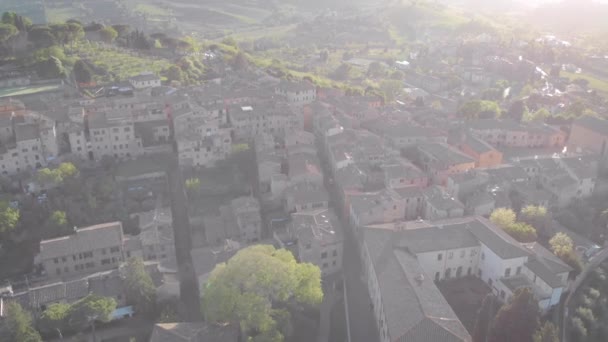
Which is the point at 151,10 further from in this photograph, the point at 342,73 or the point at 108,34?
the point at 342,73

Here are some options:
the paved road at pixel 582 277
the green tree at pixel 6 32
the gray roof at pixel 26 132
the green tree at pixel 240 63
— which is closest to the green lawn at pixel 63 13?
the green tree at pixel 6 32

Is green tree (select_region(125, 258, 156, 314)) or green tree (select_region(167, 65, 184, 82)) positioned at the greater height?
green tree (select_region(167, 65, 184, 82))

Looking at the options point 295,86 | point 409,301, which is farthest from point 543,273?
point 295,86

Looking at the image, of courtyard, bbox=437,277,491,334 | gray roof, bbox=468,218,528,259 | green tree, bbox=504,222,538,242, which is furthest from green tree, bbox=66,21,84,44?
green tree, bbox=504,222,538,242

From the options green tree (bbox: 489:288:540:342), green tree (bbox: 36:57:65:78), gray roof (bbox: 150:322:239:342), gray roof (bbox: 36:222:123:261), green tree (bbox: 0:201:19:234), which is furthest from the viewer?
green tree (bbox: 36:57:65:78)

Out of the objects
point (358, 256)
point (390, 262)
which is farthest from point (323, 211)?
point (390, 262)

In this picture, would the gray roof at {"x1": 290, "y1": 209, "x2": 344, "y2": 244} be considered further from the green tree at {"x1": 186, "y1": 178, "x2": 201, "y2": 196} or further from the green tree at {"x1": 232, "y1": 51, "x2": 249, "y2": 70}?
the green tree at {"x1": 232, "y1": 51, "x2": 249, "y2": 70}

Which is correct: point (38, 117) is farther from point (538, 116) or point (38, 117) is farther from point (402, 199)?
point (538, 116)
